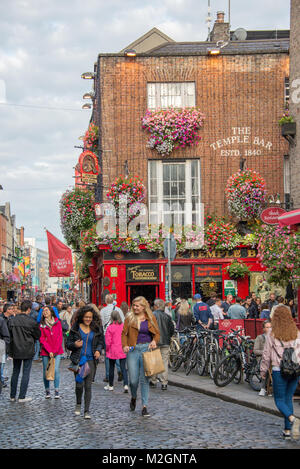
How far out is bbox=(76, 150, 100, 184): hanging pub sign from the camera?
26.6 m

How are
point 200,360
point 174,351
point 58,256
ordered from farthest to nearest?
point 58,256
point 174,351
point 200,360

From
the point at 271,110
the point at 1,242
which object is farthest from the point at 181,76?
the point at 1,242

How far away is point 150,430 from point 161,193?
1774 centimetres

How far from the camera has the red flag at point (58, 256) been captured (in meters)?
30.1

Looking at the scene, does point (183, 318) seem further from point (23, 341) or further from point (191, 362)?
point (23, 341)

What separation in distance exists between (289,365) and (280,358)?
178 millimetres

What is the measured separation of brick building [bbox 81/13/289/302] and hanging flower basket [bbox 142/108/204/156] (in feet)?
1.25

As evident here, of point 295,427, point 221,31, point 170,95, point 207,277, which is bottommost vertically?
point 295,427

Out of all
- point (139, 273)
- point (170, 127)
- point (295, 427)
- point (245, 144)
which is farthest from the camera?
point (245, 144)

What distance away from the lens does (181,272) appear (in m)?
26.2

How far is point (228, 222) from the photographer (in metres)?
26.1

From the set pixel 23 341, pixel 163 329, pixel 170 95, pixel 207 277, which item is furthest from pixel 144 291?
pixel 23 341
